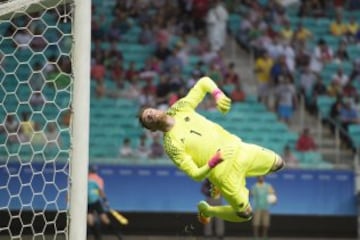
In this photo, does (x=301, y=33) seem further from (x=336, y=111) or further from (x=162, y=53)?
(x=162, y=53)

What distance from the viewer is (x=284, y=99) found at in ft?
64.1

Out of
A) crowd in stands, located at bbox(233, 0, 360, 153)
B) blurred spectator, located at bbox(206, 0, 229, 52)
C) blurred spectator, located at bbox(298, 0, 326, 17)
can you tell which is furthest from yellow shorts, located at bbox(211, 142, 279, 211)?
blurred spectator, located at bbox(298, 0, 326, 17)

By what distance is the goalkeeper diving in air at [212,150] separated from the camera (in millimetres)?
7766

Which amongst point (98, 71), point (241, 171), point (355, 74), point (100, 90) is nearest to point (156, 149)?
point (100, 90)

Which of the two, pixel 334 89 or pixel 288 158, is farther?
pixel 334 89

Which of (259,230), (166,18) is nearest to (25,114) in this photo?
(259,230)

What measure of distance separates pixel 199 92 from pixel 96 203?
24.0 ft

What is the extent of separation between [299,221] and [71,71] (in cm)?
1248

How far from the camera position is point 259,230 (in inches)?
693

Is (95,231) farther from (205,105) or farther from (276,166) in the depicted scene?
(276,166)

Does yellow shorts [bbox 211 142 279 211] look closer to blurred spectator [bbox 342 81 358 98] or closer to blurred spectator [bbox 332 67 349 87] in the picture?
blurred spectator [bbox 342 81 358 98]

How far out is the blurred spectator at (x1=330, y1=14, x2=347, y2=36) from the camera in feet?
71.0

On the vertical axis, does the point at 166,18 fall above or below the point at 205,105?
above

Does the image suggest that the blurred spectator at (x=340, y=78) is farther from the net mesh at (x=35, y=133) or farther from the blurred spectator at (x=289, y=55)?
the net mesh at (x=35, y=133)
